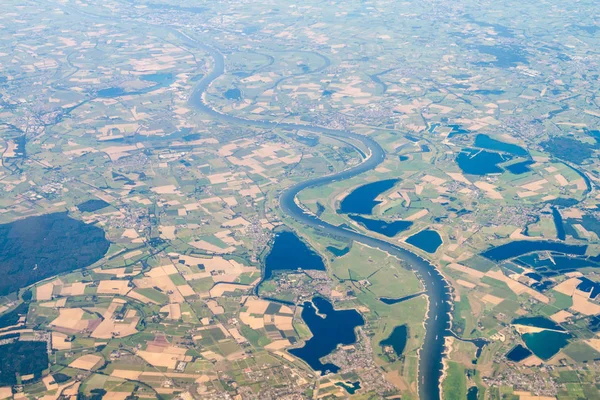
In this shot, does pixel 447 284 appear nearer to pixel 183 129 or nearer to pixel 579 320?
pixel 579 320

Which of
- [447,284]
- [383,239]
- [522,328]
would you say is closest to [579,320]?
[522,328]

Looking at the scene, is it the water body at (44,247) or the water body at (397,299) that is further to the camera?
the water body at (44,247)

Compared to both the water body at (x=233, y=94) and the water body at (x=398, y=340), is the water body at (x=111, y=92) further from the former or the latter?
the water body at (x=398, y=340)

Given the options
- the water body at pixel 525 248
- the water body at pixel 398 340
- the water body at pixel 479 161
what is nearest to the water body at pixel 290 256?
the water body at pixel 398 340

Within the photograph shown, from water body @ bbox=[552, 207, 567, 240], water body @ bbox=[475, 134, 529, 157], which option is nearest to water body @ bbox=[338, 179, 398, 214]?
water body @ bbox=[475, 134, 529, 157]

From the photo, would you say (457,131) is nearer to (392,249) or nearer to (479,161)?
(479,161)

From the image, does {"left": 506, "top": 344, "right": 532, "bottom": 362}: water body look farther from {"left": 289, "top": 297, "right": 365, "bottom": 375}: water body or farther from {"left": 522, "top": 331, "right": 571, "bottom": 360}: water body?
{"left": 289, "top": 297, "right": 365, "bottom": 375}: water body
